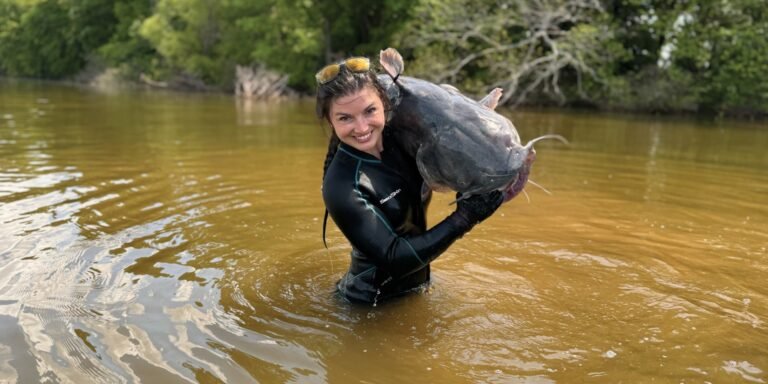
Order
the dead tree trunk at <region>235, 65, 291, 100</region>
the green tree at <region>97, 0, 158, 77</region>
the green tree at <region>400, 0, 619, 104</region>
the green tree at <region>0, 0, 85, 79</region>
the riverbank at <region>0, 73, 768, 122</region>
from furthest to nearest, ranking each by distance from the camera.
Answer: the green tree at <region>0, 0, 85, 79</region> → the green tree at <region>97, 0, 158, 77</region> → the dead tree trunk at <region>235, 65, 291, 100</region> → the green tree at <region>400, 0, 619, 104</region> → the riverbank at <region>0, 73, 768, 122</region>

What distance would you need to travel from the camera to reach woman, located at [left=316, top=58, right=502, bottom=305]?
300 cm

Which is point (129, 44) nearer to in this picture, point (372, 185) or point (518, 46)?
point (518, 46)

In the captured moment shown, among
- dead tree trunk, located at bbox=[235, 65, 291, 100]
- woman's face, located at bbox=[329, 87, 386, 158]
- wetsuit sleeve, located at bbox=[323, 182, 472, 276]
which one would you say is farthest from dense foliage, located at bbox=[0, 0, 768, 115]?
wetsuit sleeve, located at bbox=[323, 182, 472, 276]

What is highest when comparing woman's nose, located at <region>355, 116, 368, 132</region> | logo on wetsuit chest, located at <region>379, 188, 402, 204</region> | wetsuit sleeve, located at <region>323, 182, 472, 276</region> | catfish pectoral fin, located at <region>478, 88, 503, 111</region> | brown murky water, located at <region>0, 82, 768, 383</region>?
catfish pectoral fin, located at <region>478, 88, 503, 111</region>

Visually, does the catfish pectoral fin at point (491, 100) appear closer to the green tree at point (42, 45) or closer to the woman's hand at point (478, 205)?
the woman's hand at point (478, 205)

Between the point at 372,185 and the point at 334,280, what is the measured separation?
1.22 m

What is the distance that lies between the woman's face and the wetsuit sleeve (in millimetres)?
271

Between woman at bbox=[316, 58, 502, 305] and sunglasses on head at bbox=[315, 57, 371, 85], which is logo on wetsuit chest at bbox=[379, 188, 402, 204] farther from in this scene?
sunglasses on head at bbox=[315, 57, 371, 85]

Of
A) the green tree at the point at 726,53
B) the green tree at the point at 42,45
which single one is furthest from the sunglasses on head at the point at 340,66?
the green tree at the point at 42,45

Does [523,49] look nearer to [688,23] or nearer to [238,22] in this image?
[688,23]

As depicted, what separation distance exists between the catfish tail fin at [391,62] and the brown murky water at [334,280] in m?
1.38

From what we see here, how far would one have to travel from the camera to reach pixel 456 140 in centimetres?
306

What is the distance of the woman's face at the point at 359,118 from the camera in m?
2.99

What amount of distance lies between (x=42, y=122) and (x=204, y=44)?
28035 millimetres
